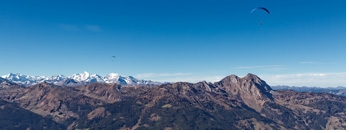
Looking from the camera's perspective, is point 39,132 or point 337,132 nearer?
point 39,132

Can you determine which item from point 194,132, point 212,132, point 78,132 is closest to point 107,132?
point 78,132

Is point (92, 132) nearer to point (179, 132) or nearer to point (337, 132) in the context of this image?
point (179, 132)

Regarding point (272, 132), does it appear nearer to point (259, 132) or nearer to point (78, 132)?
point (259, 132)

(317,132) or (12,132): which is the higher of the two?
(317,132)

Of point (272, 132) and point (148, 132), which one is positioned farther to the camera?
point (148, 132)

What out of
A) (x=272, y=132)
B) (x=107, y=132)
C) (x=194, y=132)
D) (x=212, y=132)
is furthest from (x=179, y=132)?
(x=272, y=132)

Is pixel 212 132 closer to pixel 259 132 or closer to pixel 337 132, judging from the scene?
pixel 259 132

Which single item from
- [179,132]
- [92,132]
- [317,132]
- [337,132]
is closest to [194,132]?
[179,132]
